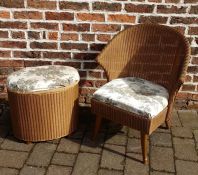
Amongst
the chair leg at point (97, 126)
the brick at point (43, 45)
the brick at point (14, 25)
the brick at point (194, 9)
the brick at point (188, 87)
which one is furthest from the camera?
the brick at point (188, 87)

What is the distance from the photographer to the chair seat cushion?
3.01 meters

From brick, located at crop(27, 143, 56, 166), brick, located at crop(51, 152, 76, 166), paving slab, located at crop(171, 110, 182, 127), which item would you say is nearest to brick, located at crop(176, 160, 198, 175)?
paving slab, located at crop(171, 110, 182, 127)

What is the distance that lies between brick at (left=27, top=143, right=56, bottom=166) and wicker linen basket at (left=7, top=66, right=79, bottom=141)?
0.25ft

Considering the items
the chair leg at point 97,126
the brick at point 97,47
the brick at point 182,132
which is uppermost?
the brick at point 97,47

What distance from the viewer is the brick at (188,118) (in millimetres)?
Result: 3740

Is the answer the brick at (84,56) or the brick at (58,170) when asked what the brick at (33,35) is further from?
the brick at (58,170)

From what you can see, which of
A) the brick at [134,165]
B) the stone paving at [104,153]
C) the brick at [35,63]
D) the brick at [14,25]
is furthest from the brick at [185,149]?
the brick at [14,25]

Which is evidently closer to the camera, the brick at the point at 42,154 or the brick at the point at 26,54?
the brick at the point at 42,154

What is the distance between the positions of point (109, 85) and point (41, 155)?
3.00ft

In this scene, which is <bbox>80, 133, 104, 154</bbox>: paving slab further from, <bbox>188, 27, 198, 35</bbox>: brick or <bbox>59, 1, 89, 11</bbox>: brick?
<bbox>188, 27, 198, 35</bbox>: brick

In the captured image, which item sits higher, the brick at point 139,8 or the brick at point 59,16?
the brick at point 139,8

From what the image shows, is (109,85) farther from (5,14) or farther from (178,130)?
(5,14)

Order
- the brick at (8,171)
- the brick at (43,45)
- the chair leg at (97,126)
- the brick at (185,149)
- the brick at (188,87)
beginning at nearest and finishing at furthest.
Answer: the brick at (8,171) < the brick at (185,149) < the chair leg at (97,126) < the brick at (43,45) < the brick at (188,87)

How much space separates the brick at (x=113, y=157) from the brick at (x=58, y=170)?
31 cm
